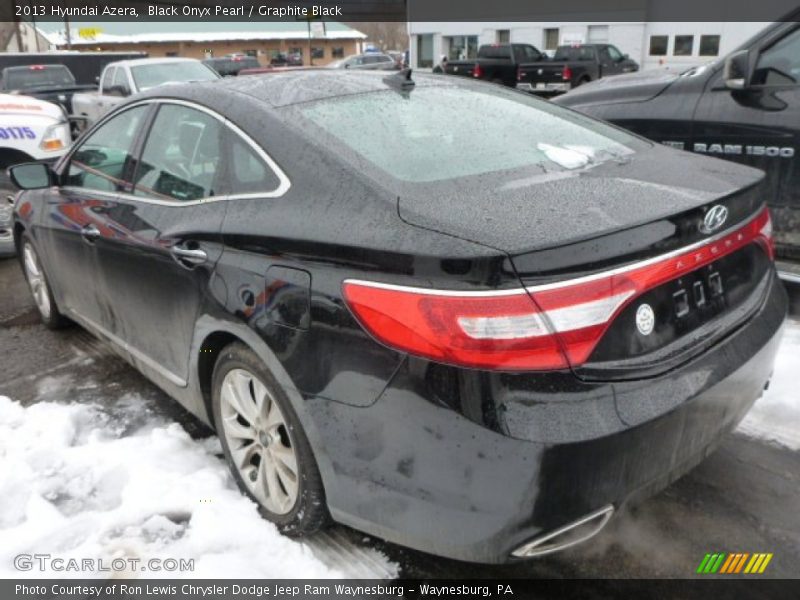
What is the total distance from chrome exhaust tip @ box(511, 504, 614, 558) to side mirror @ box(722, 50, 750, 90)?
3387 mm

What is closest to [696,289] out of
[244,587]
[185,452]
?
[244,587]

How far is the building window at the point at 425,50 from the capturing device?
130 feet

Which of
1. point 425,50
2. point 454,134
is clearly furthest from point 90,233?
point 425,50

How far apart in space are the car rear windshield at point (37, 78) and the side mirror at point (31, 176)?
38.1ft

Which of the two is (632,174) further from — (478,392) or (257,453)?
(257,453)

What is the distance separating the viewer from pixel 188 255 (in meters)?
2.60

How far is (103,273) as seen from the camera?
3359 mm

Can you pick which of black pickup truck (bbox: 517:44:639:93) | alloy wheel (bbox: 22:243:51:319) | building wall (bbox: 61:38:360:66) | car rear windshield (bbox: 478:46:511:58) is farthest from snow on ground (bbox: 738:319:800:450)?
building wall (bbox: 61:38:360:66)

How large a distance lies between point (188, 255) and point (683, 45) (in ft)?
116

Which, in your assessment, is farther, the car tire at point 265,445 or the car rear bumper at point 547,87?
the car rear bumper at point 547,87

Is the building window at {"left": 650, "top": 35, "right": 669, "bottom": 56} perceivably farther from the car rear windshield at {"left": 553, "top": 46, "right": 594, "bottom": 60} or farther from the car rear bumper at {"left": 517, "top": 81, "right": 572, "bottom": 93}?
the car rear bumper at {"left": 517, "top": 81, "right": 572, "bottom": 93}

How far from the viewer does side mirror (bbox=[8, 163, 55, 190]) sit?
150 inches

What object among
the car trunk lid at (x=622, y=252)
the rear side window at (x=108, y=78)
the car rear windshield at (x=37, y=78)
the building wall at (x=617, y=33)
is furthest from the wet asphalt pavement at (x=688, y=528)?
the building wall at (x=617, y=33)

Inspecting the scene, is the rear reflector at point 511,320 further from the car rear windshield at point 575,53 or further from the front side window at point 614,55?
the front side window at point 614,55
